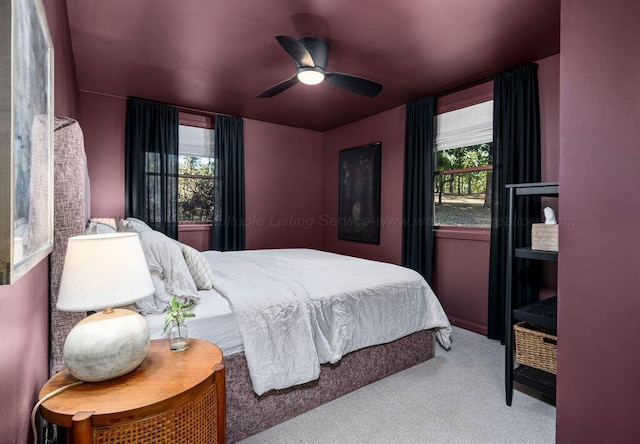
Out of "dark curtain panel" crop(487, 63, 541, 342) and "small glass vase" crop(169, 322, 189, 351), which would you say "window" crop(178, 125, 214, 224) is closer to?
"small glass vase" crop(169, 322, 189, 351)

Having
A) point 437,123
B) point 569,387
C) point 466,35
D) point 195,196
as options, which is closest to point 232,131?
point 195,196

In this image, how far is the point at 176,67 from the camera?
3137 millimetres

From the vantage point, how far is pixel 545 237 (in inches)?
83.9

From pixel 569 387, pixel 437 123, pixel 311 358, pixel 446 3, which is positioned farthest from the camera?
pixel 437 123

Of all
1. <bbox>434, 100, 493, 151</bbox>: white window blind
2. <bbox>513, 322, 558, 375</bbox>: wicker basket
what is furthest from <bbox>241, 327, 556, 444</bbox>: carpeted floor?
<bbox>434, 100, 493, 151</bbox>: white window blind

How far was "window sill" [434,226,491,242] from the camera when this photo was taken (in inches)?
137

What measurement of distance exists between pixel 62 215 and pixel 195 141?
323 centimetres

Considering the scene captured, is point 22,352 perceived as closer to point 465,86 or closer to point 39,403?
point 39,403

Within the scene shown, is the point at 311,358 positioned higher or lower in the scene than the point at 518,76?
lower

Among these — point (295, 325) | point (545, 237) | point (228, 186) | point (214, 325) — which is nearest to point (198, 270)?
point (214, 325)

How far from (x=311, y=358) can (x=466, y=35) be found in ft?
8.32

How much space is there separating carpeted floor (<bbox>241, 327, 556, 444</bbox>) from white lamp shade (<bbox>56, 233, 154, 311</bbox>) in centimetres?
125

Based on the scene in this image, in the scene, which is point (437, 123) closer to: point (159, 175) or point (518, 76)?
point (518, 76)

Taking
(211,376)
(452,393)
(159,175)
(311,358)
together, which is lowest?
(452,393)
